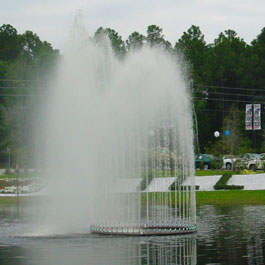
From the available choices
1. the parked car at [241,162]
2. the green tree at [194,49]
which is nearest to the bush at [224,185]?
the parked car at [241,162]

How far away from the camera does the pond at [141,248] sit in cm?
1481

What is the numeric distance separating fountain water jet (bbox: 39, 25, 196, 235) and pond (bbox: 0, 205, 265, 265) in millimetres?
1125

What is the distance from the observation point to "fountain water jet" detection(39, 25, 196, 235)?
19.8 metres

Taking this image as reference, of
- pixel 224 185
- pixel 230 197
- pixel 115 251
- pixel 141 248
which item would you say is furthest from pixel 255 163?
pixel 115 251

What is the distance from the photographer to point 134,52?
836 inches

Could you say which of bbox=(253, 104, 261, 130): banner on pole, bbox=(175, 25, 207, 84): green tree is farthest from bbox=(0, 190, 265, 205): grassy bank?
bbox=(175, 25, 207, 84): green tree

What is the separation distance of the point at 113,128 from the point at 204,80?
2320 inches

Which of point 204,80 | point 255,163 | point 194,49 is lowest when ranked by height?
point 255,163

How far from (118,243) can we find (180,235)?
2231 millimetres

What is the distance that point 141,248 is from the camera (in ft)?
54.4

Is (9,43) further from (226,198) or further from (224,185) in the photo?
(226,198)

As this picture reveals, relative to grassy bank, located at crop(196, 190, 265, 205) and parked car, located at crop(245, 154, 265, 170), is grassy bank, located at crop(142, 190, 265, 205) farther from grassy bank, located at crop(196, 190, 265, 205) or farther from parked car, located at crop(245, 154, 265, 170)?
parked car, located at crop(245, 154, 265, 170)

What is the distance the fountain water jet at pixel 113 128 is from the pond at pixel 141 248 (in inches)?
44.3

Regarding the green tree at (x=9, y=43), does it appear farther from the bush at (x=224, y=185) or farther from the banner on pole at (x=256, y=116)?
the bush at (x=224, y=185)
